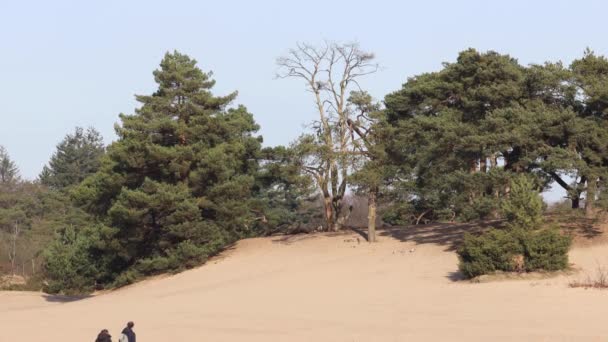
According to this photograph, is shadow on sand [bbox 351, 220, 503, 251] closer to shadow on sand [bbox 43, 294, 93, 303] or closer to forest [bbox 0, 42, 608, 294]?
forest [bbox 0, 42, 608, 294]

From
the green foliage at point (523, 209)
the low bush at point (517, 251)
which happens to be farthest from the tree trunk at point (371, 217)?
the low bush at point (517, 251)

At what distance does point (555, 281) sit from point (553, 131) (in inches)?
323

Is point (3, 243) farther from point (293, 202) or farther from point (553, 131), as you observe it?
point (553, 131)

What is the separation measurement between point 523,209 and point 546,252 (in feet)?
6.07

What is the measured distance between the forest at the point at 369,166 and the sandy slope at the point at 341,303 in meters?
1.97

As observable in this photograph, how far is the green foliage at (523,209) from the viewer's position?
81.4 ft

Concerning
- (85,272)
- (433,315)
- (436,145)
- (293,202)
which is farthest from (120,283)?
(293,202)

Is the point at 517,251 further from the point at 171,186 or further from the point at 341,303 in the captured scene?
the point at 171,186

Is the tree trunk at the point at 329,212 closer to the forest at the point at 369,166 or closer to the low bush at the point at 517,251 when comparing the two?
the forest at the point at 369,166

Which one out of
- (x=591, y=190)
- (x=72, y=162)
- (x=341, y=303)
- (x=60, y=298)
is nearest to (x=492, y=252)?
(x=341, y=303)

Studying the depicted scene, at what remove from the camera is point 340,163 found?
→ 1398 inches

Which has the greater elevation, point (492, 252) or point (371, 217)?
point (371, 217)

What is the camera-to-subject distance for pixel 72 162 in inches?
3533

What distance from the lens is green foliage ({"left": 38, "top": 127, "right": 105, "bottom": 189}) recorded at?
87750 mm
